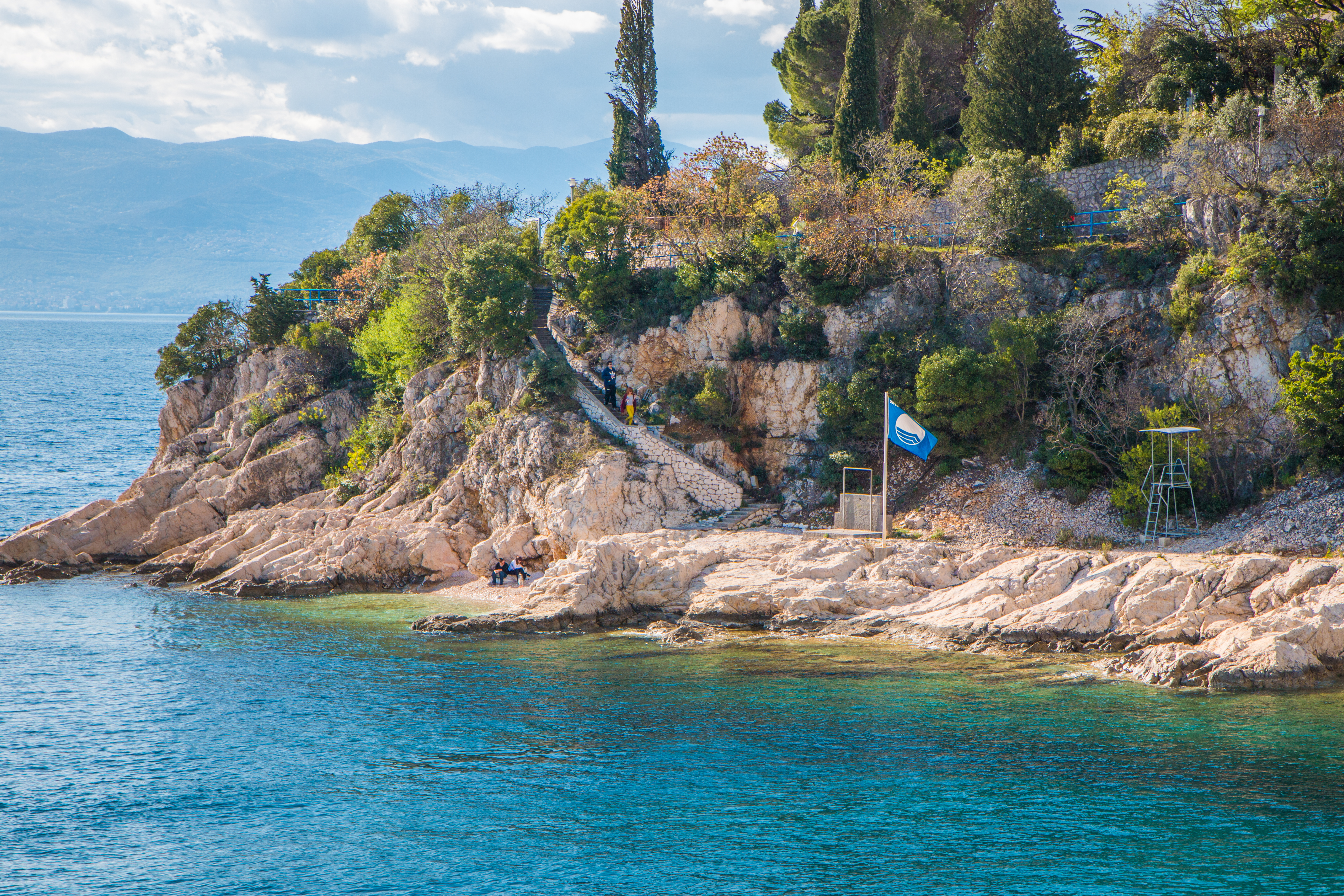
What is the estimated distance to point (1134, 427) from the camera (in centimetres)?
3350

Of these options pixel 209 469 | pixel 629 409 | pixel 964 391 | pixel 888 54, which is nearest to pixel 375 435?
pixel 209 469

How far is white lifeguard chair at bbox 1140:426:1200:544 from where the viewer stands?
103 feet

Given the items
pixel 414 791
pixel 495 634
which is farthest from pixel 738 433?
pixel 414 791

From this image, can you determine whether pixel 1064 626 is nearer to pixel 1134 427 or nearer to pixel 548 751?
pixel 1134 427

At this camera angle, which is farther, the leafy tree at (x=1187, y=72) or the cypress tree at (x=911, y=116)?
the cypress tree at (x=911, y=116)

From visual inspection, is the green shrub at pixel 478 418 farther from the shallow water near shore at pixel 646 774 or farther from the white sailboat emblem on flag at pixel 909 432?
the white sailboat emblem on flag at pixel 909 432

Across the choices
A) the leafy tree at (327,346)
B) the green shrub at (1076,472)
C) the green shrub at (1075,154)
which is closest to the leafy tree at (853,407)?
the green shrub at (1076,472)

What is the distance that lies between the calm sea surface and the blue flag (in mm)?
7212

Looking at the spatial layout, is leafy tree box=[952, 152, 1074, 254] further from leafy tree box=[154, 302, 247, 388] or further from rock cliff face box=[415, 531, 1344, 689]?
leafy tree box=[154, 302, 247, 388]

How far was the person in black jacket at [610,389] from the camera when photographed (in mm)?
41344

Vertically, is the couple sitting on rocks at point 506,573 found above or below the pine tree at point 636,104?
below

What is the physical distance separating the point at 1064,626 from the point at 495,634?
1693cm

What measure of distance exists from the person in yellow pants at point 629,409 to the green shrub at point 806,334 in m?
6.57

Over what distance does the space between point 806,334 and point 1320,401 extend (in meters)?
17.6
